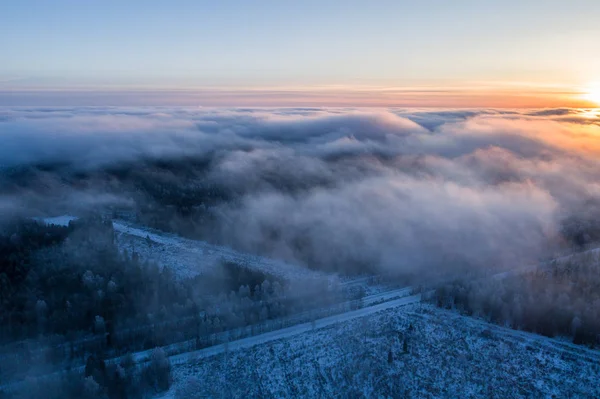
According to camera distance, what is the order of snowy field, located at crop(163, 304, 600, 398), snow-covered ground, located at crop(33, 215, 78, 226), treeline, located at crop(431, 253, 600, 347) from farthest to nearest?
snow-covered ground, located at crop(33, 215, 78, 226) → treeline, located at crop(431, 253, 600, 347) → snowy field, located at crop(163, 304, 600, 398)

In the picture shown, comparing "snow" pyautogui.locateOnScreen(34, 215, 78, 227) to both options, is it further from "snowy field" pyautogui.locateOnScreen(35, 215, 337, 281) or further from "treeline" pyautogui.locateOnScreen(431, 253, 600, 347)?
"treeline" pyautogui.locateOnScreen(431, 253, 600, 347)

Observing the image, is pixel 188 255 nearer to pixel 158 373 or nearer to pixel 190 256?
pixel 190 256

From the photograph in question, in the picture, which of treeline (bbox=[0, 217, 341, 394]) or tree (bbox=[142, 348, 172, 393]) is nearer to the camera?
tree (bbox=[142, 348, 172, 393])

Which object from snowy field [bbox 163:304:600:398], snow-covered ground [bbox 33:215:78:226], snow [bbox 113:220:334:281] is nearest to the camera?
snowy field [bbox 163:304:600:398]

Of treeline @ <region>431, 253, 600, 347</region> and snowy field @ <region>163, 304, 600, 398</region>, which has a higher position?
treeline @ <region>431, 253, 600, 347</region>

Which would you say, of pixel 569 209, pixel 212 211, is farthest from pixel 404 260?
pixel 569 209

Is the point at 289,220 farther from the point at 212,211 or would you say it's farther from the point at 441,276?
the point at 441,276

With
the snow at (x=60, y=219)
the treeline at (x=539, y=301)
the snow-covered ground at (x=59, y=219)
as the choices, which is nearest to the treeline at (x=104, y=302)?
the treeline at (x=539, y=301)

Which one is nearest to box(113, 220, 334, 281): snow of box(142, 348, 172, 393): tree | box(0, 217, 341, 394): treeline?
box(0, 217, 341, 394): treeline
